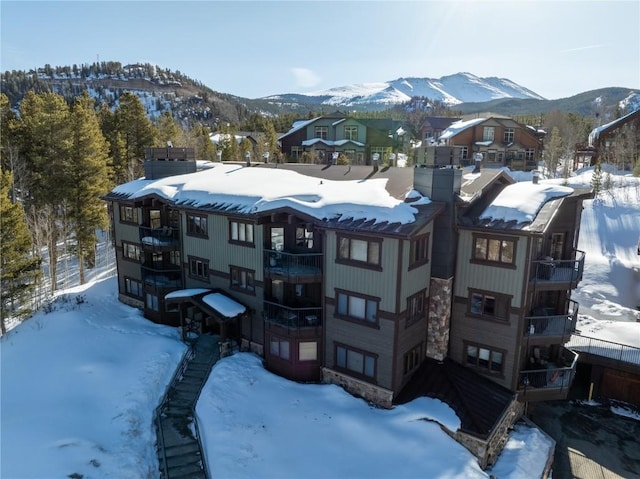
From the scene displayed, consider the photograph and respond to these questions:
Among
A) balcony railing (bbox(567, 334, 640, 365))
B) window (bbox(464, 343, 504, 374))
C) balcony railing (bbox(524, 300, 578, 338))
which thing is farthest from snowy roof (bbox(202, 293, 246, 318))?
balcony railing (bbox(567, 334, 640, 365))

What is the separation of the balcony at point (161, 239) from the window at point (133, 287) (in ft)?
13.3

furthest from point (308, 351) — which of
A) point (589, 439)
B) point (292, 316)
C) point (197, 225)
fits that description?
point (589, 439)

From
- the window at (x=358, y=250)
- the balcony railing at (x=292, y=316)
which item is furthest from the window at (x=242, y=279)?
the window at (x=358, y=250)

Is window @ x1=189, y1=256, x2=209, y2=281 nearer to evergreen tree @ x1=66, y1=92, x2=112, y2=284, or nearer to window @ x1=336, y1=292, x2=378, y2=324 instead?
window @ x1=336, y1=292, x2=378, y2=324

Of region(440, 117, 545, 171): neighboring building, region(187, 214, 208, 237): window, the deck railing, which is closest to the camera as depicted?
the deck railing

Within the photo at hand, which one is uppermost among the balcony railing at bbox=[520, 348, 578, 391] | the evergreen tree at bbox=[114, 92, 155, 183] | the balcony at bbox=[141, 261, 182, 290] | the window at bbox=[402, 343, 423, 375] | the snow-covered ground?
the evergreen tree at bbox=[114, 92, 155, 183]

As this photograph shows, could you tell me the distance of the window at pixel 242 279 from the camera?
22.9 meters

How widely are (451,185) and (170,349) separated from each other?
1674 centimetres

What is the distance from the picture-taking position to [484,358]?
20.7m

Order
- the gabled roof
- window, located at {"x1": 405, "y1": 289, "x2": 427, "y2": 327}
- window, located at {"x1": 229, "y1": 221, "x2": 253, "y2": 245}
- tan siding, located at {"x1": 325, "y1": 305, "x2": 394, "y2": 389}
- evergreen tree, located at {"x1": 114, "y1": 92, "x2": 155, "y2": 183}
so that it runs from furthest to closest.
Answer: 1. evergreen tree, located at {"x1": 114, "y1": 92, "x2": 155, "y2": 183}
2. window, located at {"x1": 229, "y1": 221, "x2": 253, "y2": 245}
3. window, located at {"x1": 405, "y1": 289, "x2": 427, "y2": 327}
4. tan siding, located at {"x1": 325, "y1": 305, "x2": 394, "y2": 389}
5. the gabled roof

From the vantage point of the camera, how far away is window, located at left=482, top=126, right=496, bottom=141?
205 ft

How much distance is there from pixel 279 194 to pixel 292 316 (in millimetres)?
6085

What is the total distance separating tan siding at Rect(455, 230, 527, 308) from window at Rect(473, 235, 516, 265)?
232 mm

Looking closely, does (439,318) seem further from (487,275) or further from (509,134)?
(509,134)
